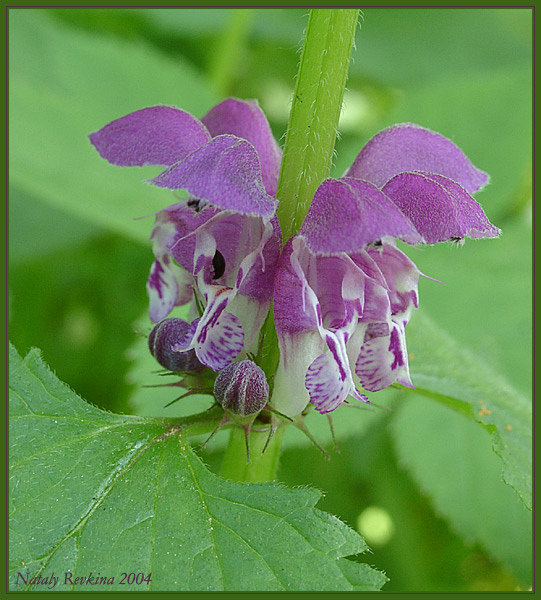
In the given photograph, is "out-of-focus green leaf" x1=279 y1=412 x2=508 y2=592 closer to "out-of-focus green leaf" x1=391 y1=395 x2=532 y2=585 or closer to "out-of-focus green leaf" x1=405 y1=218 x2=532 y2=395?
"out-of-focus green leaf" x1=391 y1=395 x2=532 y2=585

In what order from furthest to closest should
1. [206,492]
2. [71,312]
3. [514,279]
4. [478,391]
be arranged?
[71,312]
[514,279]
[478,391]
[206,492]

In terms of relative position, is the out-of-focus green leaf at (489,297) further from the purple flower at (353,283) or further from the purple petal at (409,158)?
the purple flower at (353,283)

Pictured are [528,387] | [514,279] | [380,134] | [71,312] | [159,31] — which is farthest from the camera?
[159,31]

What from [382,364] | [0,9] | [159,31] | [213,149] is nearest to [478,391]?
[382,364]

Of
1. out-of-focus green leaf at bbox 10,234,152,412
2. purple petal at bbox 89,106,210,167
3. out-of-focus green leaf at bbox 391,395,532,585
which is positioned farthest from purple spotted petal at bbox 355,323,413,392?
out-of-focus green leaf at bbox 10,234,152,412

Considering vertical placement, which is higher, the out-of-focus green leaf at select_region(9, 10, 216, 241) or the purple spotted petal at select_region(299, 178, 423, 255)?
A: the out-of-focus green leaf at select_region(9, 10, 216, 241)

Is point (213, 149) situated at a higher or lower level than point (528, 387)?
higher

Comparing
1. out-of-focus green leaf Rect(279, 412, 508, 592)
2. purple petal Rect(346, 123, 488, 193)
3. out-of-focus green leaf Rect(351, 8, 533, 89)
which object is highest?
out-of-focus green leaf Rect(351, 8, 533, 89)

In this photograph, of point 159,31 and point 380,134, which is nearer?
point 380,134

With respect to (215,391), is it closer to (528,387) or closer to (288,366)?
(288,366)
